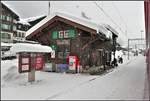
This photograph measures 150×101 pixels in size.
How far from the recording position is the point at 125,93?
10805mm

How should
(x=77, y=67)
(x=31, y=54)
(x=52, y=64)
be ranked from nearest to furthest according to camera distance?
(x=31, y=54) < (x=77, y=67) < (x=52, y=64)

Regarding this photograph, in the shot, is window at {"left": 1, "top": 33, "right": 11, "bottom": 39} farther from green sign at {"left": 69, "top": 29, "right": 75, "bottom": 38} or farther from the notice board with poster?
the notice board with poster

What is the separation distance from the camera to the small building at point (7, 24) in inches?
2090

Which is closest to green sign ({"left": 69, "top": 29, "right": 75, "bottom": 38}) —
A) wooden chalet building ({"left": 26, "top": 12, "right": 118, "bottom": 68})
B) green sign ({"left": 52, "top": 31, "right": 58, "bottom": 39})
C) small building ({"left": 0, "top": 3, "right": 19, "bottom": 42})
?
wooden chalet building ({"left": 26, "top": 12, "right": 118, "bottom": 68})

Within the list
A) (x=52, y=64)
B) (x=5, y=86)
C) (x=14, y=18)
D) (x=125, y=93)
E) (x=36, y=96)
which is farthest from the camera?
(x=14, y=18)

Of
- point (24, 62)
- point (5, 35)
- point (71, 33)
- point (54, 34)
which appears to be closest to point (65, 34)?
point (71, 33)

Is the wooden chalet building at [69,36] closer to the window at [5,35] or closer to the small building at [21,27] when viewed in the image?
the window at [5,35]

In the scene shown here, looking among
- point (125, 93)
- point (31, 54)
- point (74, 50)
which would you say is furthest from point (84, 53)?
point (125, 93)

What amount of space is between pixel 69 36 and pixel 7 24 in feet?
119

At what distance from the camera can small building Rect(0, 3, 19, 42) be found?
53094 millimetres

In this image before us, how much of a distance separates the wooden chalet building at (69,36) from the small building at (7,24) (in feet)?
107

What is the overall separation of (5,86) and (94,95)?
15.9 ft

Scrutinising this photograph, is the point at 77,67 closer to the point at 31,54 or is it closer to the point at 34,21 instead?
the point at 31,54

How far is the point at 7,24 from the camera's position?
2137 inches
